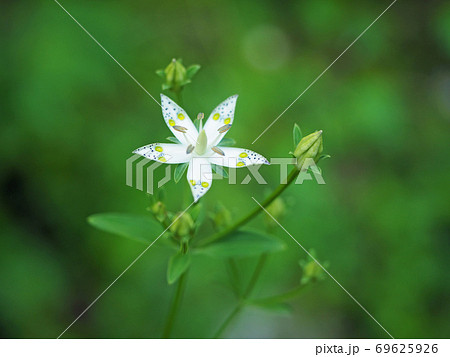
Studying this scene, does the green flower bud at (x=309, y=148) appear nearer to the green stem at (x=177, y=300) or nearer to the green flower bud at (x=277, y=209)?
the green flower bud at (x=277, y=209)

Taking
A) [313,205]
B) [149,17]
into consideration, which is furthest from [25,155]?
[313,205]

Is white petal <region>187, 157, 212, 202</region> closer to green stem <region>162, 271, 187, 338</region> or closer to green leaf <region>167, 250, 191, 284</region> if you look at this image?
green leaf <region>167, 250, 191, 284</region>

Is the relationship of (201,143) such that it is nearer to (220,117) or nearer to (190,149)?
(190,149)

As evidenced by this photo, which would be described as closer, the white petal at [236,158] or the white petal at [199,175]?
the white petal at [199,175]

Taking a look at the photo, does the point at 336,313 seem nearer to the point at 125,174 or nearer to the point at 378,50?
the point at 125,174
